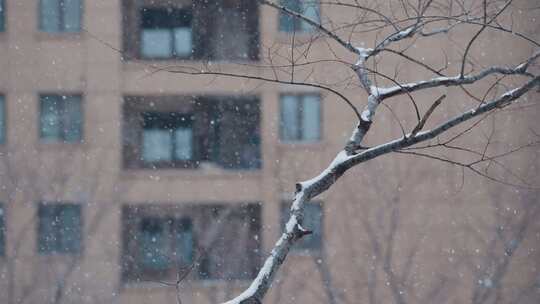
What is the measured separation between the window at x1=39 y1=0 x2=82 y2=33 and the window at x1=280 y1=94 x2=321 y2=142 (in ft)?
10.9

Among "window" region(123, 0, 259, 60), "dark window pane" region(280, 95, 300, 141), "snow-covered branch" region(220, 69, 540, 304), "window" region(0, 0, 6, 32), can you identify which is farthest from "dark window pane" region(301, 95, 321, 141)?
"snow-covered branch" region(220, 69, 540, 304)

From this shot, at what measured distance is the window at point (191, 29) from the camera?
1196 cm

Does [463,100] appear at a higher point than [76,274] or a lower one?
higher

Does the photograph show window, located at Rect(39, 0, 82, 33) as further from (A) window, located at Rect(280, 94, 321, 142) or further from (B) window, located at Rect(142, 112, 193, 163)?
(A) window, located at Rect(280, 94, 321, 142)

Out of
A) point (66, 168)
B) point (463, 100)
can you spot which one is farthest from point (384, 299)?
point (66, 168)

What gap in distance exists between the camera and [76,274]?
11406 mm

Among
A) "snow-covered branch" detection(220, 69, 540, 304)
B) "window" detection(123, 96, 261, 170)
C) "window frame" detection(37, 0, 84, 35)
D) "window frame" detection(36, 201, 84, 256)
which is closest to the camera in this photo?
"snow-covered branch" detection(220, 69, 540, 304)

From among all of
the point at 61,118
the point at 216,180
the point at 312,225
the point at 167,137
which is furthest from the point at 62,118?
the point at 312,225

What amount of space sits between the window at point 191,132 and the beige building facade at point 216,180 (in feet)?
0.09

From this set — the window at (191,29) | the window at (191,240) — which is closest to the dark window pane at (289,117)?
the window at (191,29)

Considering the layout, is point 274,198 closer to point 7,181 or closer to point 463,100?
point 463,100

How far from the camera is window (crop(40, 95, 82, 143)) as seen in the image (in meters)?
11.7

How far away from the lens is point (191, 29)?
12289 millimetres

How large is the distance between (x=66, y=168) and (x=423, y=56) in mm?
5470
